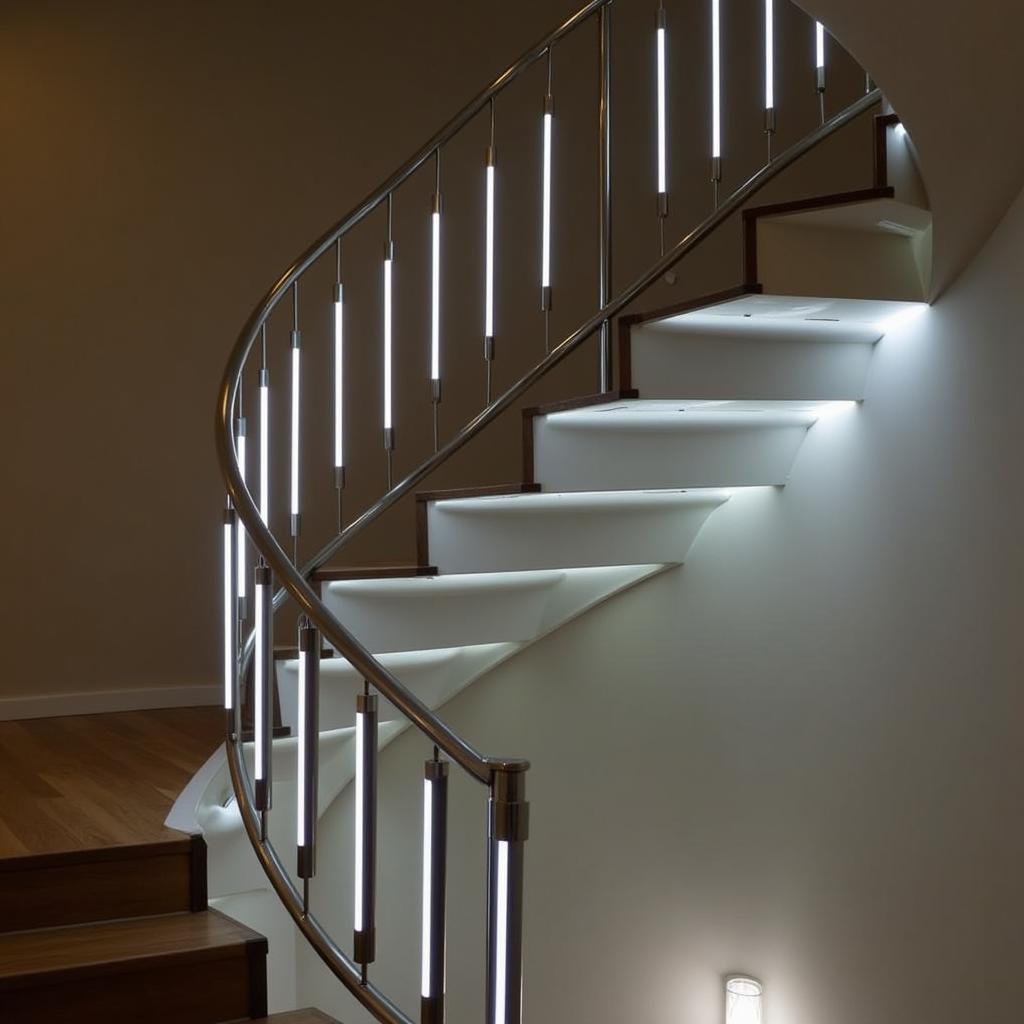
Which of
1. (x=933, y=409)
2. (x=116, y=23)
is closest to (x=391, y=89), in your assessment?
(x=116, y=23)

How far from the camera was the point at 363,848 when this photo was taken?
2.32m

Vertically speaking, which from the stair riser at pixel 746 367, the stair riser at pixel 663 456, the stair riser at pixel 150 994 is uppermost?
the stair riser at pixel 746 367

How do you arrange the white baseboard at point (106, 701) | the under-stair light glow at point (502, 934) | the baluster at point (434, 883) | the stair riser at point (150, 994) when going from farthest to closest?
the white baseboard at point (106, 701) → the stair riser at point (150, 994) → the baluster at point (434, 883) → the under-stair light glow at point (502, 934)

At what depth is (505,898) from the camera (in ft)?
6.45

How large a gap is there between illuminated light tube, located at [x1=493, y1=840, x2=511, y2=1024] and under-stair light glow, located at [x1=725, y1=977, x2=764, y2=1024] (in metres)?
1.97

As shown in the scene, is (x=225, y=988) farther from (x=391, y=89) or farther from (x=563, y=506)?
(x=391, y=89)

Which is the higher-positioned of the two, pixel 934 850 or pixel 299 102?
pixel 299 102

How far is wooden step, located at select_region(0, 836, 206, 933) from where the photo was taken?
2857 mm

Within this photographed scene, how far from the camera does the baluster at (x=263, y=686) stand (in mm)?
2699

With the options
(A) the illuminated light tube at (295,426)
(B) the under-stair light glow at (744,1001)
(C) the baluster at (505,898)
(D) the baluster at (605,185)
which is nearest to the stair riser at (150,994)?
(C) the baluster at (505,898)

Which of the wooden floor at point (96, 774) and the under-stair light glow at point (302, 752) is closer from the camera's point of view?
the under-stair light glow at point (302, 752)

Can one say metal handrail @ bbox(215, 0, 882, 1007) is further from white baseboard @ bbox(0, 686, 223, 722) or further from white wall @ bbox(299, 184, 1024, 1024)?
white baseboard @ bbox(0, 686, 223, 722)

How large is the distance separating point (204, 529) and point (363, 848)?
3014 mm

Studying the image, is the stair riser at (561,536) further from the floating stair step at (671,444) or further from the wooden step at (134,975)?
the wooden step at (134,975)
